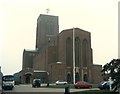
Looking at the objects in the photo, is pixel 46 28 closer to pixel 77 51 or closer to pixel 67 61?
pixel 77 51

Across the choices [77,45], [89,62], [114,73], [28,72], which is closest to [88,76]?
[89,62]

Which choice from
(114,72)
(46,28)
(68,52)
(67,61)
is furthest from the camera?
(46,28)

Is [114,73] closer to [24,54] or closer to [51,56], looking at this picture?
[51,56]

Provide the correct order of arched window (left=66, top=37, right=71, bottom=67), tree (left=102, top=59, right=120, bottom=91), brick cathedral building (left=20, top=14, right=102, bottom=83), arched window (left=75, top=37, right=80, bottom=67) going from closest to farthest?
tree (left=102, top=59, right=120, bottom=91) → brick cathedral building (left=20, top=14, right=102, bottom=83) → arched window (left=75, top=37, right=80, bottom=67) → arched window (left=66, top=37, right=71, bottom=67)

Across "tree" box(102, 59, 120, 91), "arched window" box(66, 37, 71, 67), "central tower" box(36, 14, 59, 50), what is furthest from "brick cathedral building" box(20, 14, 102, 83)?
"tree" box(102, 59, 120, 91)

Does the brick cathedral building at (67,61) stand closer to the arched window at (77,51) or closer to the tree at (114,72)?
the arched window at (77,51)

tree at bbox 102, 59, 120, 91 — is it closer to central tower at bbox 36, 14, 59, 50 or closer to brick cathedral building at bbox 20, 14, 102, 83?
brick cathedral building at bbox 20, 14, 102, 83

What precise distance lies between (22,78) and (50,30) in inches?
1371

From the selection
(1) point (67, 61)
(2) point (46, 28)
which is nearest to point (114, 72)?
(1) point (67, 61)

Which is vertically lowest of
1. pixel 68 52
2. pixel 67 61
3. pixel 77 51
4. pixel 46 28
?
pixel 67 61

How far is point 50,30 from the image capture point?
146250 millimetres

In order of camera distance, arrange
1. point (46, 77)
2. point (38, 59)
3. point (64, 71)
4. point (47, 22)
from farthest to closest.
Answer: point (47, 22)
point (38, 59)
point (46, 77)
point (64, 71)

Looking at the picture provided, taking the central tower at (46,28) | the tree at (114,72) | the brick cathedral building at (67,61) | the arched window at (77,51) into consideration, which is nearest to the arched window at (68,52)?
the brick cathedral building at (67,61)

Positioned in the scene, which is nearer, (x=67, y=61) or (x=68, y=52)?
(x=67, y=61)
